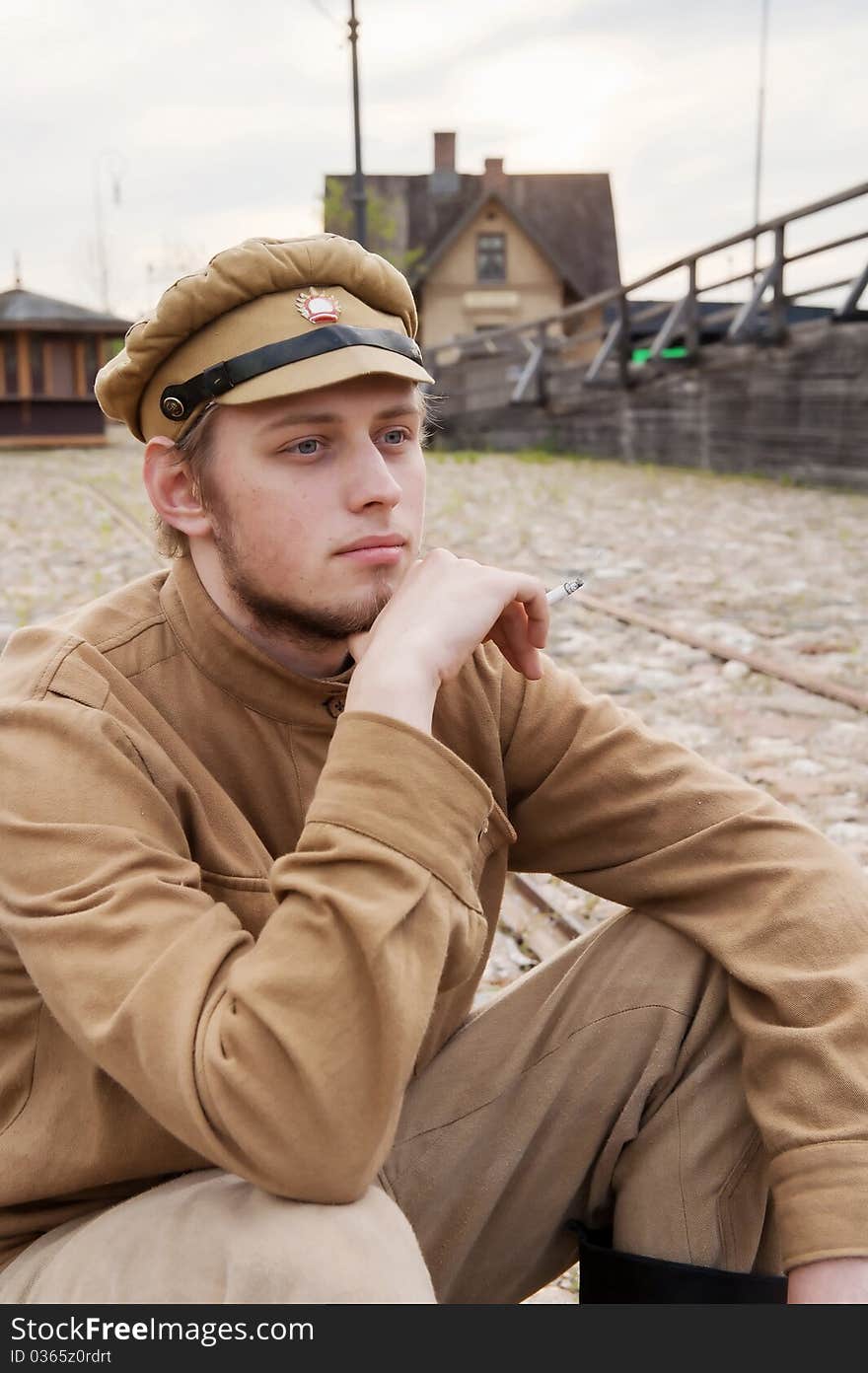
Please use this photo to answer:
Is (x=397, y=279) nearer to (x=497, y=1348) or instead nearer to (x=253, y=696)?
(x=253, y=696)

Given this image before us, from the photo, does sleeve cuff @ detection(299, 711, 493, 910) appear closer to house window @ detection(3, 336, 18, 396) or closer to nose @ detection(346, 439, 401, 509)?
nose @ detection(346, 439, 401, 509)

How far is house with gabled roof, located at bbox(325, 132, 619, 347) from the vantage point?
5006cm

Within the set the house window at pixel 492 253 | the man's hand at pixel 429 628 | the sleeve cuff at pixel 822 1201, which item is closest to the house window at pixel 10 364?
the house window at pixel 492 253

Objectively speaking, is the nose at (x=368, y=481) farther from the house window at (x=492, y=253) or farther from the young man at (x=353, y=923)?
the house window at (x=492, y=253)

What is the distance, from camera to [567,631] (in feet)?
26.6

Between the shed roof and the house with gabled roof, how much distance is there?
16153mm

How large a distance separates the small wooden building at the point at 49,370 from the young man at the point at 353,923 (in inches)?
1251

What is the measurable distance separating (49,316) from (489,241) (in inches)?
862

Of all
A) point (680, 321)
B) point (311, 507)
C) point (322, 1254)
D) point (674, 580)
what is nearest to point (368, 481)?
point (311, 507)

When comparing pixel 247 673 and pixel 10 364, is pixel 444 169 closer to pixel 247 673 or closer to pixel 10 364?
pixel 10 364

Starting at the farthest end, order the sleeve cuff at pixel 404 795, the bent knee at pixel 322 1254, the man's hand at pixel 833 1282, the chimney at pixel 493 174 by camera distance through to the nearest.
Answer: the chimney at pixel 493 174 → the man's hand at pixel 833 1282 → the sleeve cuff at pixel 404 795 → the bent knee at pixel 322 1254

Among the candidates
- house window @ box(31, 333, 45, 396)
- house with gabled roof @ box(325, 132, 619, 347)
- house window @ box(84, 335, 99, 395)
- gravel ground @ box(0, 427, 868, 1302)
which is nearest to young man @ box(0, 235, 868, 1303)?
gravel ground @ box(0, 427, 868, 1302)

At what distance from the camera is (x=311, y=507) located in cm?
212

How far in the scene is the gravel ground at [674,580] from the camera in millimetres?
5602
